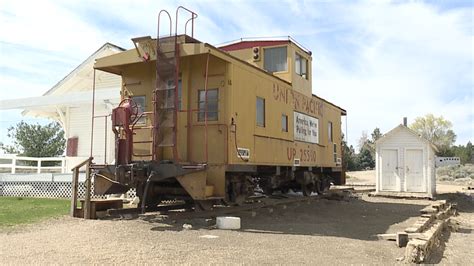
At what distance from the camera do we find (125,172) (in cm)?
919

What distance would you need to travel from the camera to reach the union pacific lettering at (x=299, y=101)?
1195 centimetres

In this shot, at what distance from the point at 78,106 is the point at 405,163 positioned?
1390 cm

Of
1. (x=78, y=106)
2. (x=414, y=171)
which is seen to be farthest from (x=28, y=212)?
(x=414, y=171)

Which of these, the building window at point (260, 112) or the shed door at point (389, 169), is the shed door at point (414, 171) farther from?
the building window at point (260, 112)

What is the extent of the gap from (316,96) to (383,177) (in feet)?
19.0

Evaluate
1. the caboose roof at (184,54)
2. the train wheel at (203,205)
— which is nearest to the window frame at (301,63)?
the caboose roof at (184,54)

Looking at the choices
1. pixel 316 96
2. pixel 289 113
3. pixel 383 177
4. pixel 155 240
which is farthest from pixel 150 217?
pixel 383 177

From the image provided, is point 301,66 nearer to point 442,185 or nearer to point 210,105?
point 210,105

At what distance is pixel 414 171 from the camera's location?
59.8 feet

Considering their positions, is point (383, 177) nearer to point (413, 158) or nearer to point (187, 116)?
point (413, 158)

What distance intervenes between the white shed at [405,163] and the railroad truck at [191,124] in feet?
26.1

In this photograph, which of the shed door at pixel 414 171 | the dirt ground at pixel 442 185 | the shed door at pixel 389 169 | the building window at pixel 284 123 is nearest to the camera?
the building window at pixel 284 123

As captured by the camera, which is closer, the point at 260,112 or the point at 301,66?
the point at 260,112

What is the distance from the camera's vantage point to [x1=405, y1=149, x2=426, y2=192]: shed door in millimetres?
17969
